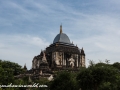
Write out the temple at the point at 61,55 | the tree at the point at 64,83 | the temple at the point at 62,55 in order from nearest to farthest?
1. the tree at the point at 64,83
2. the temple at the point at 61,55
3. the temple at the point at 62,55

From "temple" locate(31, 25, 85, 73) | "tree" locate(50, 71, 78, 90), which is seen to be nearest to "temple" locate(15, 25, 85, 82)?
"temple" locate(31, 25, 85, 73)

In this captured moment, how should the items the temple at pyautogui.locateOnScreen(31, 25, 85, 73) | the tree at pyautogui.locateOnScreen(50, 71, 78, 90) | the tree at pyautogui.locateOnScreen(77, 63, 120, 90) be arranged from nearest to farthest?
the tree at pyautogui.locateOnScreen(77, 63, 120, 90)
the tree at pyautogui.locateOnScreen(50, 71, 78, 90)
the temple at pyautogui.locateOnScreen(31, 25, 85, 73)

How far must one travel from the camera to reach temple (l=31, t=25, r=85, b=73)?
307 feet

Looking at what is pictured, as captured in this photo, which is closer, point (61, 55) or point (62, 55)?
point (61, 55)

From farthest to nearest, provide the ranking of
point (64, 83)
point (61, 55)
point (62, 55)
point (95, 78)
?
point (62, 55), point (61, 55), point (64, 83), point (95, 78)

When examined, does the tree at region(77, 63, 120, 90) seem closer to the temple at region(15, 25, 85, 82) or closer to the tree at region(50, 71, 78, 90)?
the tree at region(50, 71, 78, 90)

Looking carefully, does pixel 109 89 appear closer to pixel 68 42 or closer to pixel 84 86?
pixel 84 86

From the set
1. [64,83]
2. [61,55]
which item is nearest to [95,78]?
[64,83]

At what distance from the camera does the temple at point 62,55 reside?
3688 inches

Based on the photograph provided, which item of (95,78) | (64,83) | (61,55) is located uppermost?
(61,55)

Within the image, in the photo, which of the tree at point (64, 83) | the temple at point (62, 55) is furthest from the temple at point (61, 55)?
the tree at point (64, 83)

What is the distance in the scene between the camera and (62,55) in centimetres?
9500

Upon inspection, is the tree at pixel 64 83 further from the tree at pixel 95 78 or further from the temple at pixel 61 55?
the temple at pixel 61 55

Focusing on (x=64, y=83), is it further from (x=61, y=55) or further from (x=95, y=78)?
(x=61, y=55)
